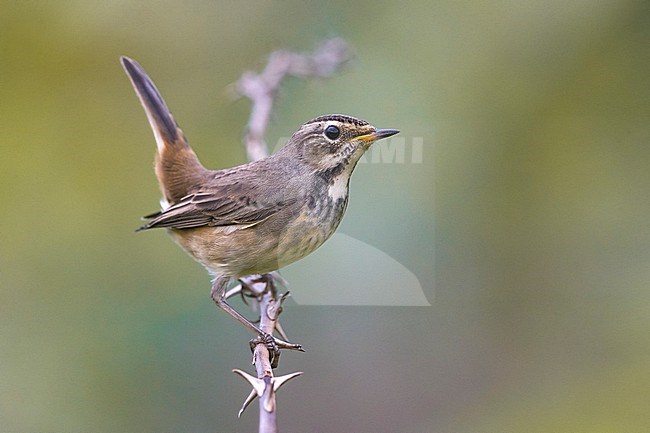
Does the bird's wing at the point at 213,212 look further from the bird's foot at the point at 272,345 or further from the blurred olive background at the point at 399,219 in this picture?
the bird's foot at the point at 272,345

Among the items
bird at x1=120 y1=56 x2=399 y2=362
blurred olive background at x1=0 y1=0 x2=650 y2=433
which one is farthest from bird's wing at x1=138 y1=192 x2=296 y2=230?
blurred olive background at x1=0 y1=0 x2=650 y2=433

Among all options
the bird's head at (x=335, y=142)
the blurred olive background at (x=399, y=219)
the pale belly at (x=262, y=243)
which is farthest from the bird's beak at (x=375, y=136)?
the blurred olive background at (x=399, y=219)

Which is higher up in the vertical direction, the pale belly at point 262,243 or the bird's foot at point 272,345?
the pale belly at point 262,243

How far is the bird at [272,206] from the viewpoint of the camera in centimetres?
337

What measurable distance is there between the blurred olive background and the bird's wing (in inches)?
22.7

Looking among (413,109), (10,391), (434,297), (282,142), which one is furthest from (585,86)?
(10,391)

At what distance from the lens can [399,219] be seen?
4152 millimetres

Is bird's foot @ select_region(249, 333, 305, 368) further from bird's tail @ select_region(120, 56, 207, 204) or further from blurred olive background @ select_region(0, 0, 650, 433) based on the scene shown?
bird's tail @ select_region(120, 56, 207, 204)

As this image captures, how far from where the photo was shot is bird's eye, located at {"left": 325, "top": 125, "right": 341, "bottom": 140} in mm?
3422

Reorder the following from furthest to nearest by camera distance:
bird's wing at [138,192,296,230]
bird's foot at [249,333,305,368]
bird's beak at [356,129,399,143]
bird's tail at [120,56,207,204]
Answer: bird's tail at [120,56,207,204] → bird's wing at [138,192,296,230] → bird's beak at [356,129,399,143] → bird's foot at [249,333,305,368]

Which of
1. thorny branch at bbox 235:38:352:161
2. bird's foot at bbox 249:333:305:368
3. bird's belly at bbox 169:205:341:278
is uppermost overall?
thorny branch at bbox 235:38:352:161

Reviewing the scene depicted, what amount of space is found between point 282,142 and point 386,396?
1.56 meters

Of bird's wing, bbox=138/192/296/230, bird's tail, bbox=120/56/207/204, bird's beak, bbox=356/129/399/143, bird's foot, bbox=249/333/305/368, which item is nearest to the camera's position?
bird's foot, bbox=249/333/305/368

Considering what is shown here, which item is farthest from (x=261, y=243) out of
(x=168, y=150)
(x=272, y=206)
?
(x=168, y=150)
